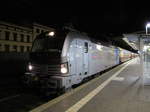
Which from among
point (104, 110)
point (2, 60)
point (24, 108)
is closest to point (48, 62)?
point (24, 108)

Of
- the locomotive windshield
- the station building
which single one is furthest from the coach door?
the station building

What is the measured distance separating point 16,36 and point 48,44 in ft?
124

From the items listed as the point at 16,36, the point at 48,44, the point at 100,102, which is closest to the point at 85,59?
the point at 48,44

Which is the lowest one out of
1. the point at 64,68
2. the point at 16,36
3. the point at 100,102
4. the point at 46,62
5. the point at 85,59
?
the point at 100,102

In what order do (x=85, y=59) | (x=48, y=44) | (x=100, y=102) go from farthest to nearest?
(x=85, y=59) < (x=48, y=44) < (x=100, y=102)

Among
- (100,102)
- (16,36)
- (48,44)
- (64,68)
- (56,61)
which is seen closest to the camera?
(100,102)

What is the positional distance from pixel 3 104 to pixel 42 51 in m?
2.91

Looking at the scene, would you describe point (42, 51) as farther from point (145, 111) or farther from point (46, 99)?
point (145, 111)

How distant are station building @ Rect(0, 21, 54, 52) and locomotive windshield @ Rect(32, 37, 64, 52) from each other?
3251 centimetres

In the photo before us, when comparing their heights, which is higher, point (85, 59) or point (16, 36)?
point (16, 36)

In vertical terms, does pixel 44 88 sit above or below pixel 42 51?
below

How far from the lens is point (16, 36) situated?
46625 millimetres

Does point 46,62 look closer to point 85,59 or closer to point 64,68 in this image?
point 64,68

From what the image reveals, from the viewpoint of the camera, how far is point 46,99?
379 inches
